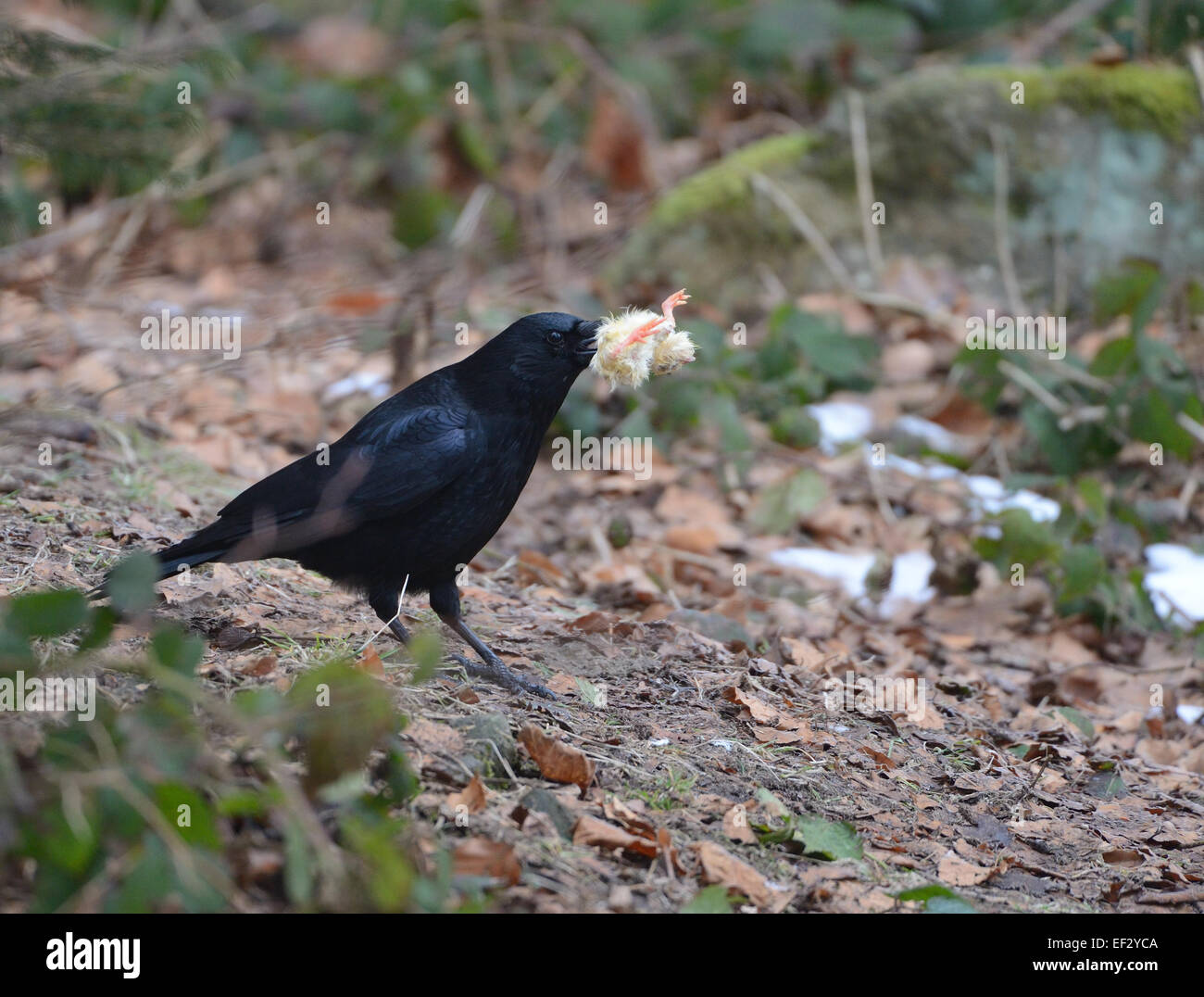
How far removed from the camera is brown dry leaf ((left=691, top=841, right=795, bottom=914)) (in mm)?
2518

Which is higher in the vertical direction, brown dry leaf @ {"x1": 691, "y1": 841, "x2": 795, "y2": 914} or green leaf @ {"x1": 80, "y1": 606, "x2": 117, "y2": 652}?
green leaf @ {"x1": 80, "y1": 606, "x2": 117, "y2": 652}

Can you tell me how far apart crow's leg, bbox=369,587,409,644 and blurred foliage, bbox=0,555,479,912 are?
1.14 metres

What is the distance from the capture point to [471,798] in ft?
8.48

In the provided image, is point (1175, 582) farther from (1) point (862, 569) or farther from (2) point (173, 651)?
(2) point (173, 651)

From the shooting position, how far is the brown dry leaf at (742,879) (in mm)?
2518

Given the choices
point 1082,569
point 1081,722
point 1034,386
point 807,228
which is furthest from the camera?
point 807,228

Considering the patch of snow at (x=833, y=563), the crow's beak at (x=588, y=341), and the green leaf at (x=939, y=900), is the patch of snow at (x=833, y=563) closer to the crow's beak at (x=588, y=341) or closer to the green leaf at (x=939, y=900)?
the crow's beak at (x=588, y=341)

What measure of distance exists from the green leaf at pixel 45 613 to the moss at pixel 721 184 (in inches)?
215

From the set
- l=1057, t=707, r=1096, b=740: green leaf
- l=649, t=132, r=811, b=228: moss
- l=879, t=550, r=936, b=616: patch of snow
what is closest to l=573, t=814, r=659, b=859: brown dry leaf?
l=1057, t=707, r=1096, b=740: green leaf

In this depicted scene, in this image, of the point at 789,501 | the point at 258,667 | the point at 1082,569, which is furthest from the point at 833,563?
the point at 258,667

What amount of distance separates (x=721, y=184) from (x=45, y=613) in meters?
5.71

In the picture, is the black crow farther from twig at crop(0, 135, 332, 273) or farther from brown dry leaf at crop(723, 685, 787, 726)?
twig at crop(0, 135, 332, 273)
